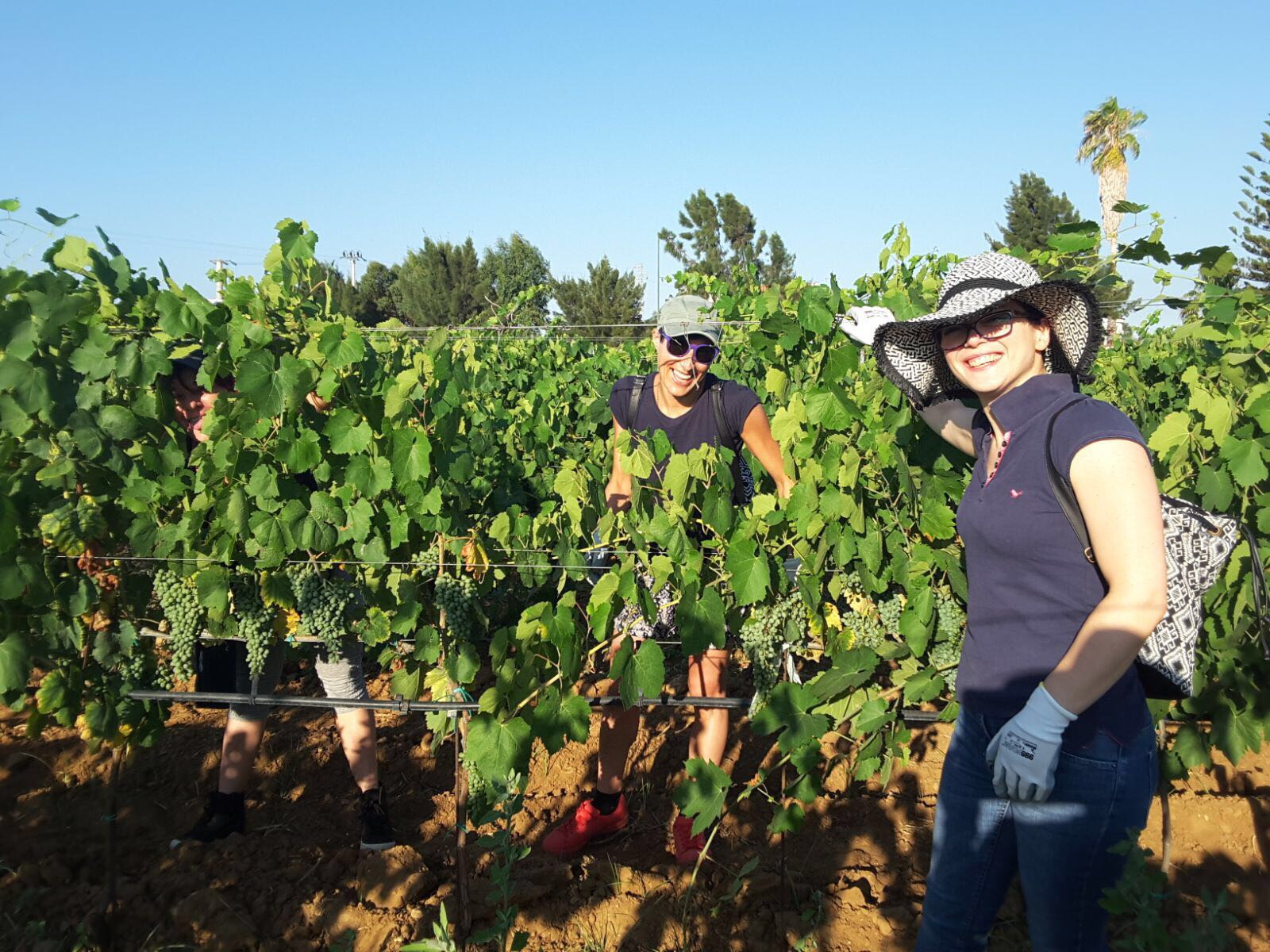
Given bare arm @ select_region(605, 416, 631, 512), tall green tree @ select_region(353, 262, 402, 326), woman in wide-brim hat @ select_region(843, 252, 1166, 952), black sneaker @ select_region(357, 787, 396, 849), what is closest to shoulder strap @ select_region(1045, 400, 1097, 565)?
woman in wide-brim hat @ select_region(843, 252, 1166, 952)

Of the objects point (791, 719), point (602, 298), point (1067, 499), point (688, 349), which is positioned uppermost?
point (602, 298)

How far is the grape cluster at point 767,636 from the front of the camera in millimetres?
2369

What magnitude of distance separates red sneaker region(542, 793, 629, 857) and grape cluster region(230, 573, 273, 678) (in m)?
1.14

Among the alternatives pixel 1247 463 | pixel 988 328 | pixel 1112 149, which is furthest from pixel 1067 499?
pixel 1112 149

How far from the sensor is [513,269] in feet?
140

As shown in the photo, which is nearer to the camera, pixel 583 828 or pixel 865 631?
pixel 865 631

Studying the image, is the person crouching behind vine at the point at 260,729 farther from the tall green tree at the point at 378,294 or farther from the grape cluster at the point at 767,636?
the tall green tree at the point at 378,294

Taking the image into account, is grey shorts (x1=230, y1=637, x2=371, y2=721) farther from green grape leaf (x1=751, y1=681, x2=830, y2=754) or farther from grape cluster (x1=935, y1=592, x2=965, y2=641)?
grape cluster (x1=935, y1=592, x2=965, y2=641)

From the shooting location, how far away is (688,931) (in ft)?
8.36

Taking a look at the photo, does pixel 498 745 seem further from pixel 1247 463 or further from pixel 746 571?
pixel 1247 463

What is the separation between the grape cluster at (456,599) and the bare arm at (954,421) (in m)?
1.26

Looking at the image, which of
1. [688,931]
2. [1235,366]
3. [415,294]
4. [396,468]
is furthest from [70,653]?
[415,294]

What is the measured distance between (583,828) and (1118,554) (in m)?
2.17

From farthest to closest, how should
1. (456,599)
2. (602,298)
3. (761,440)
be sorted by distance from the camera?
1. (602,298)
2. (761,440)
3. (456,599)
